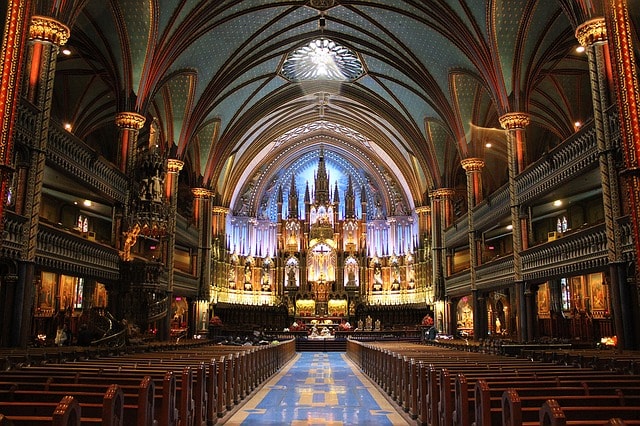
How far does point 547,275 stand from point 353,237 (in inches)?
980

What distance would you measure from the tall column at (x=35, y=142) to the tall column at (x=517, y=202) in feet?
49.8

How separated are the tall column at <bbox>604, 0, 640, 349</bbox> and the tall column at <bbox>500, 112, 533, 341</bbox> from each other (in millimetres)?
8887

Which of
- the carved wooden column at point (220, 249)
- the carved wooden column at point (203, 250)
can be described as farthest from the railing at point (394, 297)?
the carved wooden column at point (203, 250)

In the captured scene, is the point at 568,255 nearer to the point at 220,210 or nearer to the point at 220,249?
the point at 220,249

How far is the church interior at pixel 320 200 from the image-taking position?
10.2 meters

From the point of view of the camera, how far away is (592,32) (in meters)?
14.3

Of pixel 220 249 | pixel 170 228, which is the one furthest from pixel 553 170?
pixel 220 249

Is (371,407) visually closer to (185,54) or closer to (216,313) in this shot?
(185,54)

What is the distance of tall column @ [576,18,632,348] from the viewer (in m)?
13.1

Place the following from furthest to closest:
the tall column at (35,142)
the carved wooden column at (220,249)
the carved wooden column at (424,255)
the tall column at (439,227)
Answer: the carved wooden column at (220,249), the carved wooden column at (424,255), the tall column at (439,227), the tall column at (35,142)

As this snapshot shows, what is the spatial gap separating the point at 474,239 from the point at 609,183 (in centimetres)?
1252

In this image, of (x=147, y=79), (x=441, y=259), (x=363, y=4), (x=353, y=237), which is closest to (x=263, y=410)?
(x=147, y=79)

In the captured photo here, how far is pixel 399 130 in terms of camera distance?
33.4 metres

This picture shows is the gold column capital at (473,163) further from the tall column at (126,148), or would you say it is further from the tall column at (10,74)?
the tall column at (10,74)
